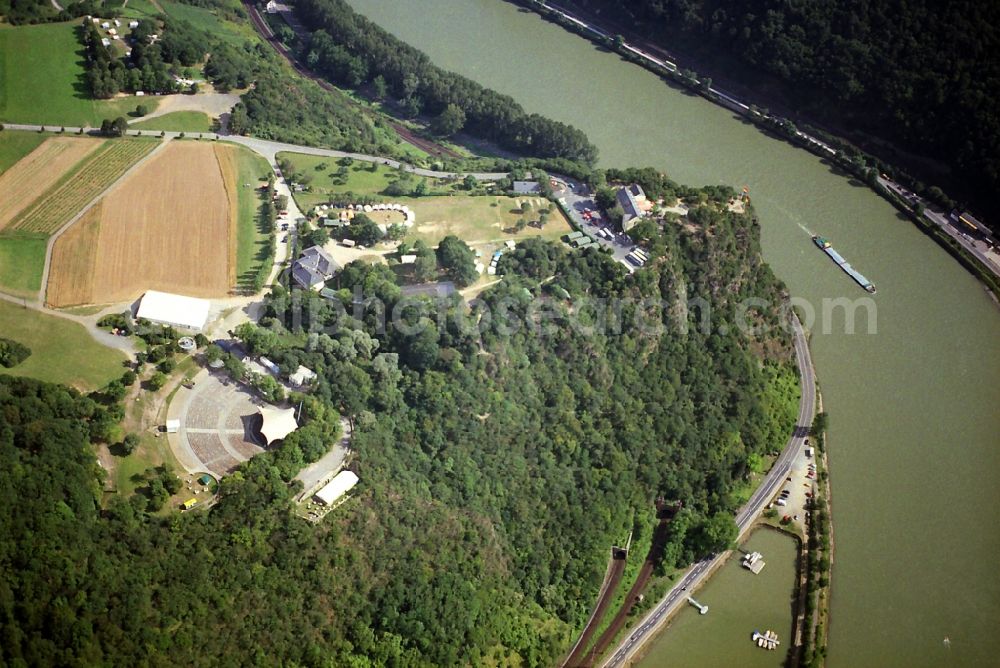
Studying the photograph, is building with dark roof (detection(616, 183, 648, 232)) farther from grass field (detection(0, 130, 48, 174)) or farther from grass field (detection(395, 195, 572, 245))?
grass field (detection(0, 130, 48, 174))

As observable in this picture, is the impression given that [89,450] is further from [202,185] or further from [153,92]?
[153,92]

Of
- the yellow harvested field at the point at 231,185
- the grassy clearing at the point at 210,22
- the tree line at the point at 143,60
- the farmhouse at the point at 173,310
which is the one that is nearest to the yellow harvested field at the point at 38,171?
the tree line at the point at 143,60

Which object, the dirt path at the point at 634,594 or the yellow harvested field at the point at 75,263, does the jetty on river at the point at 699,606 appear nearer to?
the dirt path at the point at 634,594

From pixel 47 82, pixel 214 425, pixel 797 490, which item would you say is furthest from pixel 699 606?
pixel 47 82

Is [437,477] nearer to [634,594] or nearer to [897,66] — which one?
[634,594]

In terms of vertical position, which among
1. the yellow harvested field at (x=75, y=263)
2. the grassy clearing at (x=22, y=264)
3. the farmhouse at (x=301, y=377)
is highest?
the farmhouse at (x=301, y=377)

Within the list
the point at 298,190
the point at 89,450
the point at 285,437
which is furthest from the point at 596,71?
the point at 89,450

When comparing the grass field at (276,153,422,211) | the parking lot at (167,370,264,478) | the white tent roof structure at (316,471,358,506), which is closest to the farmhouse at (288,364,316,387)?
the parking lot at (167,370,264,478)
